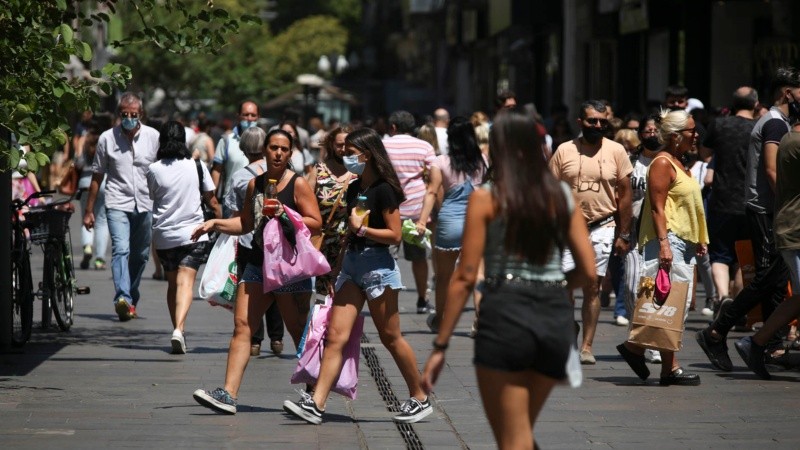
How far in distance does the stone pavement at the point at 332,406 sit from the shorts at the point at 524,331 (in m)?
2.35

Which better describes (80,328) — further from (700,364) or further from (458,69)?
(458,69)

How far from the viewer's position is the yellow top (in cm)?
1017

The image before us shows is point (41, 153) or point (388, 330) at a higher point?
point (41, 153)

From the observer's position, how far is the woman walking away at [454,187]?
1261 cm

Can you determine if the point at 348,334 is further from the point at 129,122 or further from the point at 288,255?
the point at 129,122

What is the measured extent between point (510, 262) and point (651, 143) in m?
7.51

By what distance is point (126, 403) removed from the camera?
934cm

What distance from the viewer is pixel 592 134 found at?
1118 centimetres

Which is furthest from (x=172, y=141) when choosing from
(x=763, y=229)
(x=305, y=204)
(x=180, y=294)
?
(x=763, y=229)

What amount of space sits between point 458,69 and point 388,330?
45413 mm

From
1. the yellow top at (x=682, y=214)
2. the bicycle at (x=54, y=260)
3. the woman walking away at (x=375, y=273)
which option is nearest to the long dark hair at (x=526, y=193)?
the woman walking away at (x=375, y=273)

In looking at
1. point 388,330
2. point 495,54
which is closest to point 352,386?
point 388,330

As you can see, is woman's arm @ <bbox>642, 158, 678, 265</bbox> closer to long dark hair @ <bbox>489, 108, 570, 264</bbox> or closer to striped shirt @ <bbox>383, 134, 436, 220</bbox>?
long dark hair @ <bbox>489, 108, 570, 264</bbox>

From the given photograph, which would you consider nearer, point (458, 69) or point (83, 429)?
point (83, 429)
